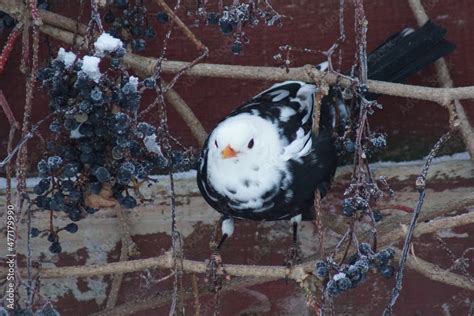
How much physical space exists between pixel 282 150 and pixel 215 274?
10.9 inches

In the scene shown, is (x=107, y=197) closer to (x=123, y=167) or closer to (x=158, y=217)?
(x=123, y=167)

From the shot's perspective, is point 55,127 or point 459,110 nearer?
point 55,127

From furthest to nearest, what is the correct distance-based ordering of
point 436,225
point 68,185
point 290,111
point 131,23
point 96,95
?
point 290,111
point 131,23
point 436,225
point 68,185
point 96,95

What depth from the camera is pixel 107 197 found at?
1.42 meters

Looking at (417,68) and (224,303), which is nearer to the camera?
(417,68)

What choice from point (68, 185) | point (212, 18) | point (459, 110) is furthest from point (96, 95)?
point (459, 110)

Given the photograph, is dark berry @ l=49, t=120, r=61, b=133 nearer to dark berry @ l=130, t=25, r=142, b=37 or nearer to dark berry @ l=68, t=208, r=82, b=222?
dark berry @ l=68, t=208, r=82, b=222

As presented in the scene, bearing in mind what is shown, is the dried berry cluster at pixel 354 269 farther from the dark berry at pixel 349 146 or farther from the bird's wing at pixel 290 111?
the bird's wing at pixel 290 111

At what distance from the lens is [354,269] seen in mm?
1274

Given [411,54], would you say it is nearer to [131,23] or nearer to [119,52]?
[131,23]

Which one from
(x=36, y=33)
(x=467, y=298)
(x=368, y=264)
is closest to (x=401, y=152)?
(x=467, y=298)

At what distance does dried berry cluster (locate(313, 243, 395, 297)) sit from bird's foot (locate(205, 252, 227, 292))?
308 millimetres

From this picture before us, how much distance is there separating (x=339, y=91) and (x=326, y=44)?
23 centimetres

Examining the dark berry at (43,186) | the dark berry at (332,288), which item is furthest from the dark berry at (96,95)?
the dark berry at (332,288)
